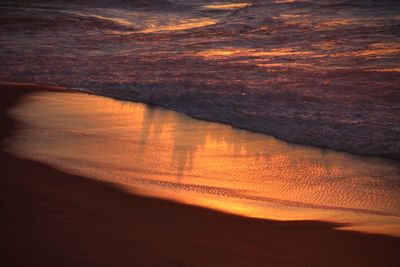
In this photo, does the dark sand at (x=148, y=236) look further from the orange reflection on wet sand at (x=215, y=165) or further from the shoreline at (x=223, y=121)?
the shoreline at (x=223, y=121)

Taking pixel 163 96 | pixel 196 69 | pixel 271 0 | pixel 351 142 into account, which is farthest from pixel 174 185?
pixel 271 0

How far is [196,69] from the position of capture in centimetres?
1131

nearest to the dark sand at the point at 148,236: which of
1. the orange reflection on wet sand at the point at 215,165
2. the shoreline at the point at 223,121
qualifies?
the orange reflection on wet sand at the point at 215,165

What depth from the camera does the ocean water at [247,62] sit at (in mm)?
7871

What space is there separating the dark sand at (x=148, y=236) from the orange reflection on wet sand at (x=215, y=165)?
30 cm

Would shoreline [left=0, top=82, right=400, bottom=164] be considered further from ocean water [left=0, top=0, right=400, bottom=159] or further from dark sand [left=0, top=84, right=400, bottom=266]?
dark sand [left=0, top=84, right=400, bottom=266]

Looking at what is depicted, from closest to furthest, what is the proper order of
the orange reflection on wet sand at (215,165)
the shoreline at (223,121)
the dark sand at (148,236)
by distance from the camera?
the dark sand at (148,236)
the orange reflection on wet sand at (215,165)
the shoreline at (223,121)

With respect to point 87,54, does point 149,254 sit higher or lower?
higher

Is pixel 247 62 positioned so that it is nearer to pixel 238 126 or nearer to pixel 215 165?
pixel 238 126

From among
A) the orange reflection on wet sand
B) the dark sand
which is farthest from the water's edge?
the dark sand

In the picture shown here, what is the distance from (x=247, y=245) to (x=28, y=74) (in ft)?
26.4

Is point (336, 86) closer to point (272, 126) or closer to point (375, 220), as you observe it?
point (272, 126)

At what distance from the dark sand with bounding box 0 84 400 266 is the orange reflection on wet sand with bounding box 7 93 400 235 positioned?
30 cm

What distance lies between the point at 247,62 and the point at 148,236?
8.34 m
